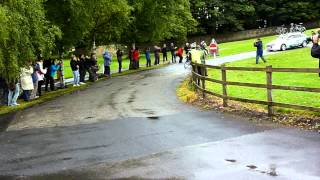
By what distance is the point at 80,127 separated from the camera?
13648mm

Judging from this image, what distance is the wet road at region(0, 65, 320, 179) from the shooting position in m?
8.07

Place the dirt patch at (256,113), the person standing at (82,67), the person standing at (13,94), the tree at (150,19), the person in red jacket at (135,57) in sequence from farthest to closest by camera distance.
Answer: the person in red jacket at (135,57) → the tree at (150,19) → the person standing at (82,67) → the person standing at (13,94) → the dirt patch at (256,113)

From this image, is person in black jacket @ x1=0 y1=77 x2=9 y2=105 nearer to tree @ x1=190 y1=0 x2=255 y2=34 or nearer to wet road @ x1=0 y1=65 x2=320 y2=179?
wet road @ x1=0 y1=65 x2=320 y2=179

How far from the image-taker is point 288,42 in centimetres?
4391

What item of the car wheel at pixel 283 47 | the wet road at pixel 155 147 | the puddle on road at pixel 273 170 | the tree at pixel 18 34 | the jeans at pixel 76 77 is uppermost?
the tree at pixel 18 34

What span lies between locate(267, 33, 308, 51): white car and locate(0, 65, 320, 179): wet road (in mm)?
28727

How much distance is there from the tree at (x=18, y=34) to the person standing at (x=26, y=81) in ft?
3.26

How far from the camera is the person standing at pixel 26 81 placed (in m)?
21.5

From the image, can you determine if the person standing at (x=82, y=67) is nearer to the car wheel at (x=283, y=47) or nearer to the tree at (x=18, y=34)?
the tree at (x=18, y=34)

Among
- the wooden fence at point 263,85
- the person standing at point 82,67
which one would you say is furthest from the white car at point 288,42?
the wooden fence at point 263,85

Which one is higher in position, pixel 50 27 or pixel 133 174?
pixel 50 27

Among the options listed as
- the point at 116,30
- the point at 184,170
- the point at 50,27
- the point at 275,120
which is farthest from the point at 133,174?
the point at 116,30

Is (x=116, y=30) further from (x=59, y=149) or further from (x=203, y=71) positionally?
(x=59, y=149)

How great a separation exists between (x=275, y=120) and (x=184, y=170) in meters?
4.77
